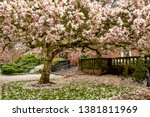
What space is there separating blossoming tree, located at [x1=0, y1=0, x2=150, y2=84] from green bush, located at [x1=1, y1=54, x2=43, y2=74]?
864 inches

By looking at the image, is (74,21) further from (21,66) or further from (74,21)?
(21,66)

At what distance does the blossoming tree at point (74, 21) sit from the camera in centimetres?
1844

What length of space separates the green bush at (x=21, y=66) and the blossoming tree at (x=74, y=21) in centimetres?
2194

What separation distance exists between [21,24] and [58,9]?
9.41 feet

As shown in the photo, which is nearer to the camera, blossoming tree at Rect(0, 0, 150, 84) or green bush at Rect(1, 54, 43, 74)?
blossoming tree at Rect(0, 0, 150, 84)

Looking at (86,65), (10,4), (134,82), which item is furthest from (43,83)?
(86,65)

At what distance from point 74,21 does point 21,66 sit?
95.9 feet

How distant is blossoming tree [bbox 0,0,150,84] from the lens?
18.4 metres

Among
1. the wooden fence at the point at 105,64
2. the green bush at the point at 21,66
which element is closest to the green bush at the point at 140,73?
the wooden fence at the point at 105,64

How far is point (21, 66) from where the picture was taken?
47.4 metres

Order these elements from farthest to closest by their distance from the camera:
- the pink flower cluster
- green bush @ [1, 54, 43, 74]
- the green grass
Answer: green bush @ [1, 54, 43, 74], the pink flower cluster, the green grass

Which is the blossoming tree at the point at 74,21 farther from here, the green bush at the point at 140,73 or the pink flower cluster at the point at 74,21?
the green bush at the point at 140,73

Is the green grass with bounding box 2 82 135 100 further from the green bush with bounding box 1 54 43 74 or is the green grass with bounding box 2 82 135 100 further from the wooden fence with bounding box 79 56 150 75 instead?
the green bush with bounding box 1 54 43 74

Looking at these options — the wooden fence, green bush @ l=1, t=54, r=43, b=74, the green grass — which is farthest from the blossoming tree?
green bush @ l=1, t=54, r=43, b=74
